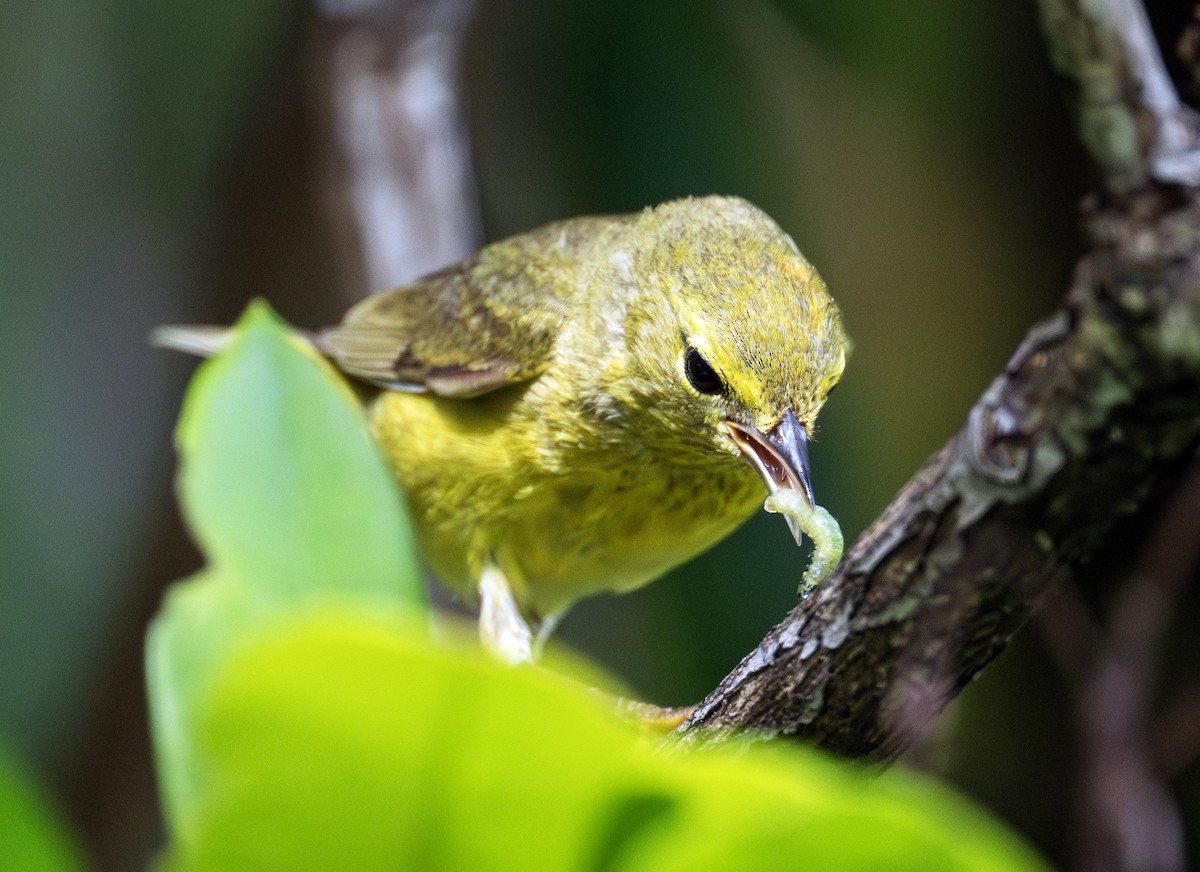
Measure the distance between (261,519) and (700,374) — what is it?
152 cm

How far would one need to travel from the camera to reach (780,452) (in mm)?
2195

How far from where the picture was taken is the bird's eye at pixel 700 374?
7.69ft

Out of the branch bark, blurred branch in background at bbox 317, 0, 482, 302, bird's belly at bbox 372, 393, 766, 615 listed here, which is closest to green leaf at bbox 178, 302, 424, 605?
the branch bark

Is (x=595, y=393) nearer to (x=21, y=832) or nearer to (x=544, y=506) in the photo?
(x=544, y=506)

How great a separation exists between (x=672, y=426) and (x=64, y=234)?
14.2ft

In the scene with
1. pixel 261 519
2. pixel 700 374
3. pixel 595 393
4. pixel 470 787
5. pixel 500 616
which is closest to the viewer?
pixel 470 787

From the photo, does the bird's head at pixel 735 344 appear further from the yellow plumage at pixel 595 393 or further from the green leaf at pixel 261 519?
the green leaf at pixel 261 519

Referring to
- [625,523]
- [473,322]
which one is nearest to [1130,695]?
[625,523]

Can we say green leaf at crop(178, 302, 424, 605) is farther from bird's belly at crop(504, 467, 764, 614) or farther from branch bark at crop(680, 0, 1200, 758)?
bird's belly at crop(504, 467, 764, 614)

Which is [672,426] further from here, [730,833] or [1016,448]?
[730,833]

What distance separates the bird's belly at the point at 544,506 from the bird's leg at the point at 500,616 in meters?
0.03

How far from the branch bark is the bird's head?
2.29 feet

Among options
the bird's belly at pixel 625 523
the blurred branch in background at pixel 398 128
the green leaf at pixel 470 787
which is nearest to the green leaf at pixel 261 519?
the green leaf at pixel 470 787

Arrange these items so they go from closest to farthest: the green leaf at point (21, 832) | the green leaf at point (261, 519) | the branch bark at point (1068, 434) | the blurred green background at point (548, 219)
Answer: the green leaf at point (21, 832) < the green leaf at point (261, 519) < the branch bark at point (1068, 434) < the blurred green background at point (548, 219)
